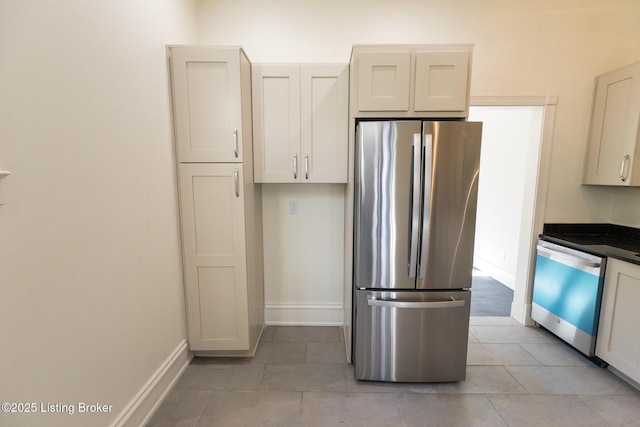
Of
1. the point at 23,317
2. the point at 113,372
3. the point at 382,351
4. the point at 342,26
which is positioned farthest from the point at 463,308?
the point at 342,26

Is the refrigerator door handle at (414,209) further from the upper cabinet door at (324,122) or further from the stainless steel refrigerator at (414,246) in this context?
the upper cabinet door at (324,122)

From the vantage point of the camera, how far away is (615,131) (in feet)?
7.62

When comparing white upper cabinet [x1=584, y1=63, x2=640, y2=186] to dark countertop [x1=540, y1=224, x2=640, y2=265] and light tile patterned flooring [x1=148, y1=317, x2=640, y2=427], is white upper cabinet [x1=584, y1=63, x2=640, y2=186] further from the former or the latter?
light tile patterned flooring [x1=148, y1=317, x2=640, y2=427]

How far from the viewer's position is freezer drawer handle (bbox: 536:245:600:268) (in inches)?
84.1

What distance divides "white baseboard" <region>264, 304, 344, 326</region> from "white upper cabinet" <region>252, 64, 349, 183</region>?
4.28 feet

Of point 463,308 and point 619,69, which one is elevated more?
point 619,69

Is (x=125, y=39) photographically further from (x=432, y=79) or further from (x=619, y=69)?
(x=619, y=69)

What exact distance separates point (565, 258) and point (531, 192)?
67 centimetres

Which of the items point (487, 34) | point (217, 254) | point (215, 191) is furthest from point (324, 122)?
point (487, 34)

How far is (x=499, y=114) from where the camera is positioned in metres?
4.02

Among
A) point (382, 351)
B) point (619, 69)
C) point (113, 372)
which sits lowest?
point (382, 351)

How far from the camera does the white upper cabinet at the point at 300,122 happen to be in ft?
7.32

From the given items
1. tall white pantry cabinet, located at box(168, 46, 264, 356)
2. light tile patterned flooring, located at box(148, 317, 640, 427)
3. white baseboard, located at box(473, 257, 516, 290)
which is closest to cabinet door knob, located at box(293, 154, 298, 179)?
tall white pantry cabinet, located at box(168, 46, 264, 356)

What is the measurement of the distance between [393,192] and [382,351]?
1124 millimetres
